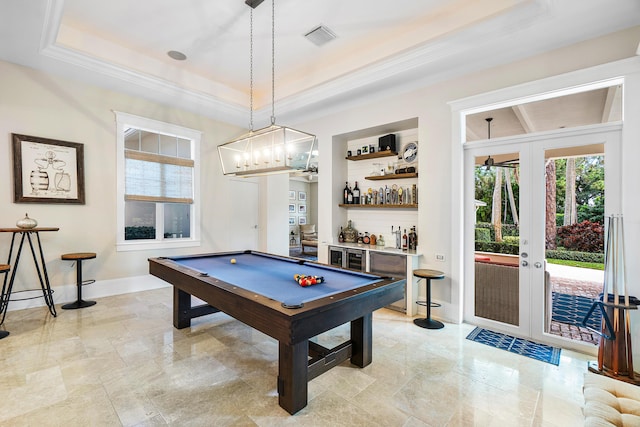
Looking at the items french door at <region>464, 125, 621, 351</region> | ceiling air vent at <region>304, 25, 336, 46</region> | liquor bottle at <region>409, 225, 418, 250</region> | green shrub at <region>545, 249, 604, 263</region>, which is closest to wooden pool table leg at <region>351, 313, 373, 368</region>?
french door at <region>464, 125, 621, 351</region>

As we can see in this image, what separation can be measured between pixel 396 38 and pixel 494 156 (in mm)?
1955

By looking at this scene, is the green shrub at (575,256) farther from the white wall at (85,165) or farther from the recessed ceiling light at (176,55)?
the white wall at (85,165)

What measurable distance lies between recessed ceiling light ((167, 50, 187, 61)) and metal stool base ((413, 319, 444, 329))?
4928 mm

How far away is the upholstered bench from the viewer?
1.43m

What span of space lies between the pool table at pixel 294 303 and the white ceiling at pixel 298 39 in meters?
2.70

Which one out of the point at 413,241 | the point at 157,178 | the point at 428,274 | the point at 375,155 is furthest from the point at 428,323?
the point at 157,178

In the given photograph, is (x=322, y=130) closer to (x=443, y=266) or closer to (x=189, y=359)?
(x=443, y=266)

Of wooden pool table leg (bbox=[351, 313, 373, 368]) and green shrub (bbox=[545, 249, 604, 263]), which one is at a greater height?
green shrub (bbox=[545, 249, 604, 263])

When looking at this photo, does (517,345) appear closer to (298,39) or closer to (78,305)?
(298,39)

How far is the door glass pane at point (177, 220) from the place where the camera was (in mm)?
5542

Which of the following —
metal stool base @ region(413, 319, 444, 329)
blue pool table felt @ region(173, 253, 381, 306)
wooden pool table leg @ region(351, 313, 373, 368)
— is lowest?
metal stool base @ region(413, 319, 444, 329)

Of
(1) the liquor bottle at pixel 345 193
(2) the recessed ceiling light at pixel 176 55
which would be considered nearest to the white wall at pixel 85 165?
(2) the recessed ceiling light at pixel 176 55

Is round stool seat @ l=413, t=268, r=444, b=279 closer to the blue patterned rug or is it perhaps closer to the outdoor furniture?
the blue patterned rug

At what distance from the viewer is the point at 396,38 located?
3926 millimetres
